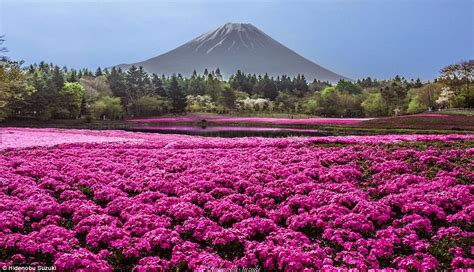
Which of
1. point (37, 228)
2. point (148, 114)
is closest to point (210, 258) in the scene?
point (37, 228)

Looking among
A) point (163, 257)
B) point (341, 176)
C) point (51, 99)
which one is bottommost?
point (163, 257)

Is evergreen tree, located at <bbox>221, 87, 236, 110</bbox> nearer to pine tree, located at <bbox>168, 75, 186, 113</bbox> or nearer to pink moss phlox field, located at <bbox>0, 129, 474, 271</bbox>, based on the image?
pine tree, located at <bbox>168, 75, 186, 113</bbox>

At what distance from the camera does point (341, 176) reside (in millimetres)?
12820

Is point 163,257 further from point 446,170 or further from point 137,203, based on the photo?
point 446,170

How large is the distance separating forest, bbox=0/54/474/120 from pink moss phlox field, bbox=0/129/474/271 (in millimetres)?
45242

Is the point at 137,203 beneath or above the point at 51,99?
beneath

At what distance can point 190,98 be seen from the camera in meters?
106

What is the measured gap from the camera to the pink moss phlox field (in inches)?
298

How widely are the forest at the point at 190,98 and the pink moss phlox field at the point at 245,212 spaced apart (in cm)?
4524

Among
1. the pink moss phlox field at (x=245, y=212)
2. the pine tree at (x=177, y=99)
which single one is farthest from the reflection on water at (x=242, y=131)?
the pine tree at (x=177, y=99)

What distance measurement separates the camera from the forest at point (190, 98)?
68812mm

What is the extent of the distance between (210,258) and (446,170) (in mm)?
9653

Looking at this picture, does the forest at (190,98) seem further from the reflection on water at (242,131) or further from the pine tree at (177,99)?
the reflection on water at (242,131)

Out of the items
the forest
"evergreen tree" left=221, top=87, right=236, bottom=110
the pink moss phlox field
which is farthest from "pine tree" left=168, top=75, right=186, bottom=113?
the pink moss phlox field
